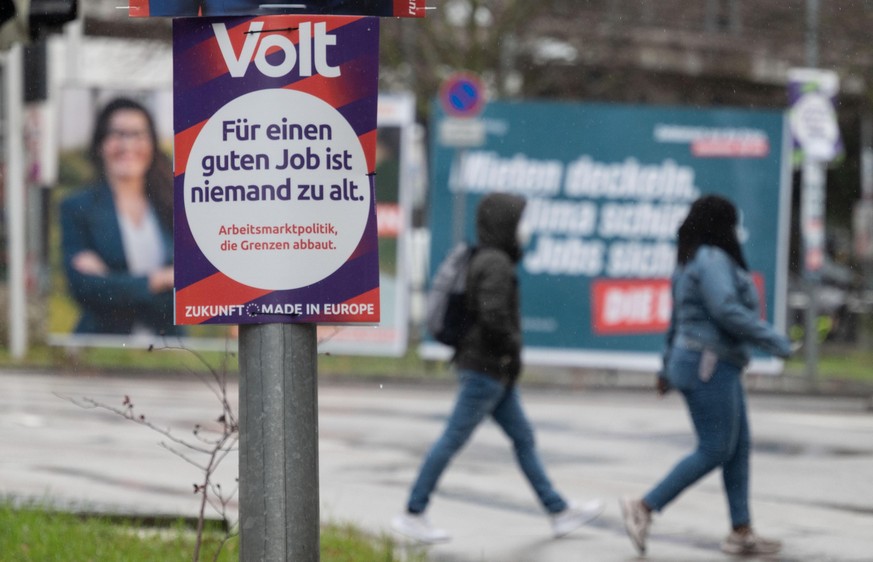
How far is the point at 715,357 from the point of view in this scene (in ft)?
23.2

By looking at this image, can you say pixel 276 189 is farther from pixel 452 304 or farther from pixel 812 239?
pixel 812 239

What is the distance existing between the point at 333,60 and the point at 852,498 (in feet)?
20.1

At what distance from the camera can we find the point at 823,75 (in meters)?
17.8

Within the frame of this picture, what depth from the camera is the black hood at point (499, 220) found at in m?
7.72

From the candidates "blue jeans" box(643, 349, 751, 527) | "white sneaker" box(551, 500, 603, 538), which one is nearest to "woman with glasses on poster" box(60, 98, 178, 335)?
"white sneaker" box(551, 500, 603, 538)

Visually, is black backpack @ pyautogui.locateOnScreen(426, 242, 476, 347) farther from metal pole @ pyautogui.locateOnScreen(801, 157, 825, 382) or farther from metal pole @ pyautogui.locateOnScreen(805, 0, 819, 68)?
metal pole @ pyautogui.locateOnScreen(805, 0, 819, 68)

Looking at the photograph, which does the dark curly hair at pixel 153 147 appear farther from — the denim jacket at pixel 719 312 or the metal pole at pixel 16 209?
the denim jacket at pixel 719 312

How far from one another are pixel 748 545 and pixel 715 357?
2.89 ft

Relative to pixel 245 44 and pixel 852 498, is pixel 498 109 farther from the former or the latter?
pixel 245 44

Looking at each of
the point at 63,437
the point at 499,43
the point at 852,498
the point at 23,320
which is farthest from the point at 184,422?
the point at 499,43

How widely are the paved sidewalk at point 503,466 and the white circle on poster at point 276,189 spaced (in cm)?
355

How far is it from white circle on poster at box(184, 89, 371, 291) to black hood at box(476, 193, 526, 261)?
3.95m

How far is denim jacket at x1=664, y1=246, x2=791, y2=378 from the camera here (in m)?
7.04

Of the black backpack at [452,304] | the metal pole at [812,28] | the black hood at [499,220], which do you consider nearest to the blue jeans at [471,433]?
the black backpack at [452,304]
